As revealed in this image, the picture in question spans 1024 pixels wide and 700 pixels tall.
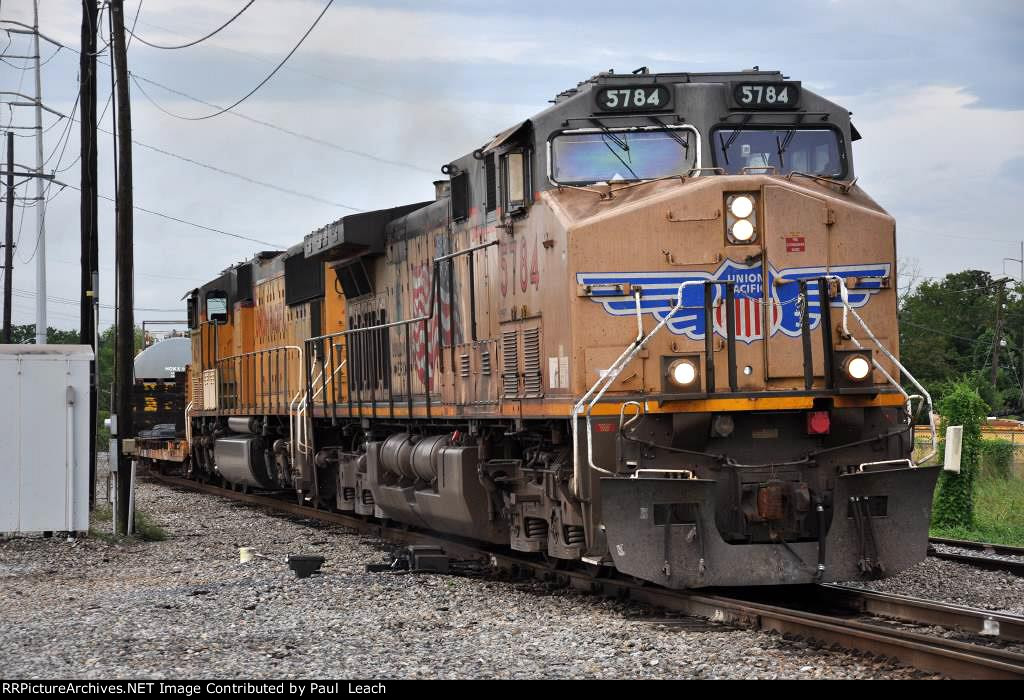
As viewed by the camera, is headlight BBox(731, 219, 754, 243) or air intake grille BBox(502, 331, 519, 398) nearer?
headlight BBox(731, 219, 754, 243)

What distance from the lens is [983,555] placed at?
12.7m

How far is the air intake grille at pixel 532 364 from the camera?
9.91m

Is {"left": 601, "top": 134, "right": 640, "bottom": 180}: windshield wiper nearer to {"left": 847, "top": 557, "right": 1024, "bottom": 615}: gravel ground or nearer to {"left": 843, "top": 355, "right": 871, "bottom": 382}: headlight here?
{"left": 843, "top": 355, "right": 871, "bottom": 382}: headlight

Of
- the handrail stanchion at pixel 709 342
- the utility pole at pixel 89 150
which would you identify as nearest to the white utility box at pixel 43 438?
the utility pole at pixel 89 150

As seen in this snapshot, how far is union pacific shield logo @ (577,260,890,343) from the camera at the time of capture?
9.08 meters

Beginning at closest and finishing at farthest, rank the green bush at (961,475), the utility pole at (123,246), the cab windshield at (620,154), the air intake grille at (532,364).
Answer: the cab windshield at (620,154)
the air intake grille at (532,364)
the green bush at (961,475)
the utility pole at (123,246)

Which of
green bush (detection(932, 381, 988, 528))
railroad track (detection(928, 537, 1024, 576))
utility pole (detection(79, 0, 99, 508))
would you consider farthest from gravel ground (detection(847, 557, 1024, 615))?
utility pole (detection(79, 0, 99, 508))

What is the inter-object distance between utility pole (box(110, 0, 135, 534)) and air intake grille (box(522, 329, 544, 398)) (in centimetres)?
799

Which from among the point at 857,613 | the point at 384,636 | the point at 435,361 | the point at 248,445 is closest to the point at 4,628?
the point at 384,636

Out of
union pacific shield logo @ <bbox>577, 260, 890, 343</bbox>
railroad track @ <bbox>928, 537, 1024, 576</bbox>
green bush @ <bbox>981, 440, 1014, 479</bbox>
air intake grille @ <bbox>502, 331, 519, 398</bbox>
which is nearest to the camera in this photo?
union pacific shield logo @ <bbox>577, 260, 890, 343</bbox>

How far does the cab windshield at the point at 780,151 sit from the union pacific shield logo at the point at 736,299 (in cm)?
93

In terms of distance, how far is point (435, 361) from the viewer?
12.9m

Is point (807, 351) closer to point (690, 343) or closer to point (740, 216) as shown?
point (690, 343)

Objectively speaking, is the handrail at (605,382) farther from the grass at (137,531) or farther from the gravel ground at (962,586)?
the grass at (137,531)
